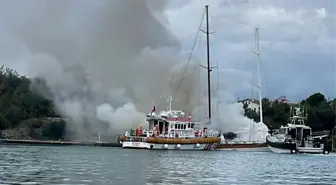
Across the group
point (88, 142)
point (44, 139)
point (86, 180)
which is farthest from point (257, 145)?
point (86, 180)

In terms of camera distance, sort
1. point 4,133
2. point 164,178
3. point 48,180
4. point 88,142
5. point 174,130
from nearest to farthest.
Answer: point 48,180
point 164,178
point 174,130
point 88,142
point 4,133

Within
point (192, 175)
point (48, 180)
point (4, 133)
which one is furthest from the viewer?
point (4, 133)

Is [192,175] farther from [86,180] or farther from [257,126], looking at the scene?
[257,126]

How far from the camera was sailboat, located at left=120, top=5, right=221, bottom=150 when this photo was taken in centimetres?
14325

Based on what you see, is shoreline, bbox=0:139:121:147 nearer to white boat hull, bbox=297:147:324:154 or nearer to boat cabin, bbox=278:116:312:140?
boat cabin, bbox=278:116:312:140

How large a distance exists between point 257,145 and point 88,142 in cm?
5510

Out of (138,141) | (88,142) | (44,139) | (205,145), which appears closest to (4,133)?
(44,139)

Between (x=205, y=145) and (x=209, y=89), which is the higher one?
(x=209, y=89)

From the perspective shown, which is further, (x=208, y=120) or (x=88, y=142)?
(x=88, y=142)

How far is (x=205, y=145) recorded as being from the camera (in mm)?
145125

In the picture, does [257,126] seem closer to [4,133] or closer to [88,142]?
[88,142]

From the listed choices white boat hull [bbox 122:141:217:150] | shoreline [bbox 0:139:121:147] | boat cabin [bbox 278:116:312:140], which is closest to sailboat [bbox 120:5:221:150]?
white boat hull [bbox 122:141:217:150]

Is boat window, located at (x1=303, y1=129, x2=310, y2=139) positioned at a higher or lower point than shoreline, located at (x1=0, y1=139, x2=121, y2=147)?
higher

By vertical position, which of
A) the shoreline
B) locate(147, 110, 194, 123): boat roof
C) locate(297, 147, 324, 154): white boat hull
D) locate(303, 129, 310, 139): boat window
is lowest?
locate(297, 147, 324, 154): white boat hull
